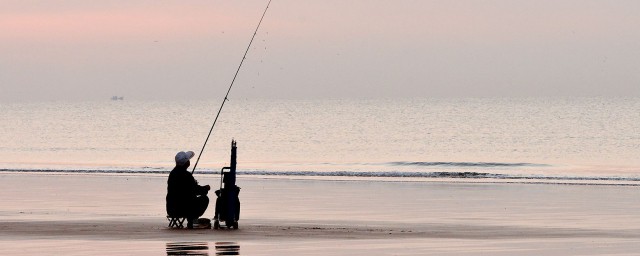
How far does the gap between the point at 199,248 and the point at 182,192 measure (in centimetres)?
289

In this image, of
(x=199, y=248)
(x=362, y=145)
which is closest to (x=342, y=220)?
(x=199, y=248)

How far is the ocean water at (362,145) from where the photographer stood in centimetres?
4912

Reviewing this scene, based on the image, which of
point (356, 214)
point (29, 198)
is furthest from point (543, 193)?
point (29, 198)

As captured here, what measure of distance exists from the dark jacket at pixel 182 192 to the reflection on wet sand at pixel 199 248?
7.00 ft

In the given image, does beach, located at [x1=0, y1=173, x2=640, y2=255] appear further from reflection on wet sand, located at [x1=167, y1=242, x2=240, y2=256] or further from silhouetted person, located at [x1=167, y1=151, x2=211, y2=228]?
silhouetted person, located at [x1=167, y1=151, x2=211, y2=228]

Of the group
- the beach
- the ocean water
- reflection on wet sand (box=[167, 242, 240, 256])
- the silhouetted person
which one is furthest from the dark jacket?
the ocean water

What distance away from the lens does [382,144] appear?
79375 millimetres

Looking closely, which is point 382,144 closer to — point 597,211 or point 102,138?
point 102,138

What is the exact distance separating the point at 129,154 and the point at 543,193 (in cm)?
4230

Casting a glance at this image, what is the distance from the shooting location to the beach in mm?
15594

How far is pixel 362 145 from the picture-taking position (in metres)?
78.7

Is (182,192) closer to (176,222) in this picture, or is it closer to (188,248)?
(176,222)

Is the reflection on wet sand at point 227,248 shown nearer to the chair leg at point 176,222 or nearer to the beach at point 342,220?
the beach at point 342,220

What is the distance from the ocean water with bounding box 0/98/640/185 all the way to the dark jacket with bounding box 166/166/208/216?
762 inches
